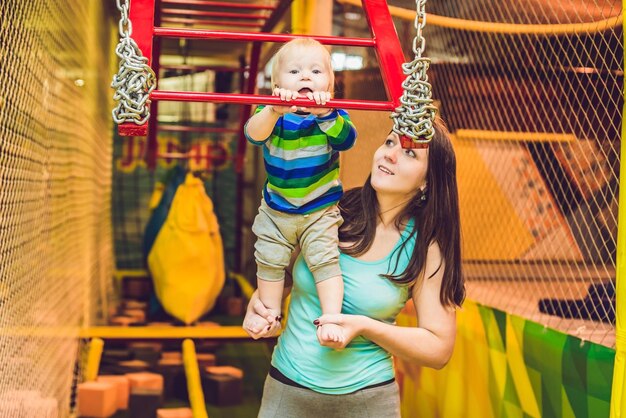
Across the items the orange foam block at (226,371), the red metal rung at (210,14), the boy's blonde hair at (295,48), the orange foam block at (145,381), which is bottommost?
the orange foam block at (145,381)

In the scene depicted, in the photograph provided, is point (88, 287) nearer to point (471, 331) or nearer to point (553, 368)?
point (471, 331)

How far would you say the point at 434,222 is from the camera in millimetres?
1847

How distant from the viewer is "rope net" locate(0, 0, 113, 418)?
2.10 meters

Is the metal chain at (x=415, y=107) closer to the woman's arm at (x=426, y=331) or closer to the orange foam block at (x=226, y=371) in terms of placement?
the woman's arm at (x=426, y=331)

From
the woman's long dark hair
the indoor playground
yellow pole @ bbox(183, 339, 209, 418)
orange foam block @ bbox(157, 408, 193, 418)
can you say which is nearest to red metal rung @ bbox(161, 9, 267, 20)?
the indoor playground

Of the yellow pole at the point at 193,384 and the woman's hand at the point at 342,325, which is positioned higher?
the woman's hand at the point at 342,325

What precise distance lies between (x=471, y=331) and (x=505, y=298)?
852 millimetres

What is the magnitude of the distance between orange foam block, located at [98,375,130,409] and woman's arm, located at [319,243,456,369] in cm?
217

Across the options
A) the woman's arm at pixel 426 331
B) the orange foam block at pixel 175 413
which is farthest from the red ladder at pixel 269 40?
the orange foam block at pixel 175 413

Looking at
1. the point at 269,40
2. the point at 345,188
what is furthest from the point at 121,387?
the point at 269,40

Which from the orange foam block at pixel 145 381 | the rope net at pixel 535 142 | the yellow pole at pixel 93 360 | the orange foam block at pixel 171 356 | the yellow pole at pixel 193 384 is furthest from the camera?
the orange foam block at pixel 171 356

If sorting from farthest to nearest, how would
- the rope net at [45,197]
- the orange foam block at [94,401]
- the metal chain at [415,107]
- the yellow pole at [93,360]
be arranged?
the yellow pole at [93,360] < the orange foam block at [94,401] < the rope net at [45,197] < the metal chain at [415,107]

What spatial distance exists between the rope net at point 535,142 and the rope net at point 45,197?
1.53m

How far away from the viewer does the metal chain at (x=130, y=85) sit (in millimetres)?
1446
